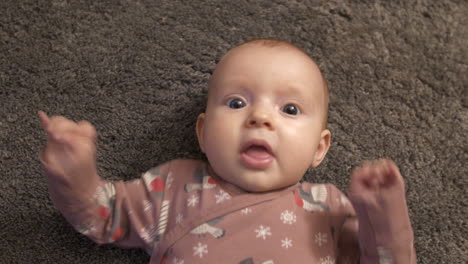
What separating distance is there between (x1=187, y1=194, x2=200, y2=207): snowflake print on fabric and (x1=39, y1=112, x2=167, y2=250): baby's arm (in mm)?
60

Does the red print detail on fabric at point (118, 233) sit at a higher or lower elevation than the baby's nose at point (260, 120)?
lower

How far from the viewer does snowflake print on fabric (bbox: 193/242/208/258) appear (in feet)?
2.69

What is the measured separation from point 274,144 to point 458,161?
1.66 ft

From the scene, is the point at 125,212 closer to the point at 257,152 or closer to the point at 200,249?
the point at 200,249

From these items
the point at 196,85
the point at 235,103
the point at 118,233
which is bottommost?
the point at 118,233

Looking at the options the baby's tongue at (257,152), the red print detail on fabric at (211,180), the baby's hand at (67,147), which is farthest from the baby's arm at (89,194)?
the baby's tongue at (257,152)

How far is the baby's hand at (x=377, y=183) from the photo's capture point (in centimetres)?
74

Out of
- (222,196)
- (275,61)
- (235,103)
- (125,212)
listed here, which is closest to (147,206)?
(125,212)

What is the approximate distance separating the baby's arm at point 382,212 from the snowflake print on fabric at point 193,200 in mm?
281

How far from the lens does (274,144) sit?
2.68 feet

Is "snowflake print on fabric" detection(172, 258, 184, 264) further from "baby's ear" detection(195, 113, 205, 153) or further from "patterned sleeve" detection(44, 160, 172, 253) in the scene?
"baby's ear" detection(195, 113, 205, 153)

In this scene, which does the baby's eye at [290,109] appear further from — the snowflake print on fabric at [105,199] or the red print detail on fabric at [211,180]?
the snowflake print on fabric at [105,199]

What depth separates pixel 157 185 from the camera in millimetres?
910

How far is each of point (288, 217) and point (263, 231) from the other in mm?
56
